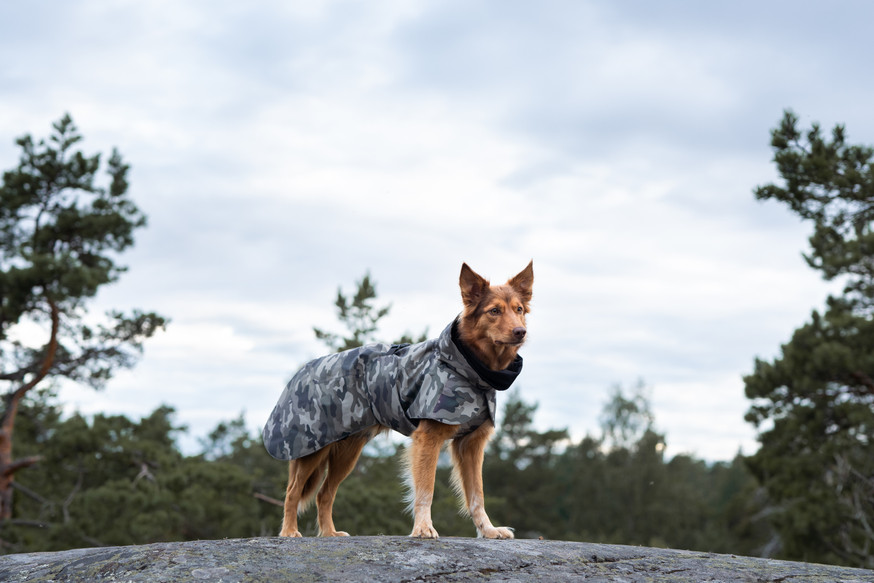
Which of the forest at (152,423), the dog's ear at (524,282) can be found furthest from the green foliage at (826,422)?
the dog's ear at (524,282)

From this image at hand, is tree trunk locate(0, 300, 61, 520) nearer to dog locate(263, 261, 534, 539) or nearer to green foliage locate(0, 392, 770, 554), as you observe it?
green foliage locate(0, 392, 770, 554)

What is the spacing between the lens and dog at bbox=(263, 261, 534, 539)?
7707mm

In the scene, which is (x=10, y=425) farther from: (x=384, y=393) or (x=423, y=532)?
(x=423, y=532)

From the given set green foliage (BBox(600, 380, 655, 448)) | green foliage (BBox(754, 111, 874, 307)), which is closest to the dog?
green foliage (BBox(754, 111, 874, 307))

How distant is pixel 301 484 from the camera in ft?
29.1

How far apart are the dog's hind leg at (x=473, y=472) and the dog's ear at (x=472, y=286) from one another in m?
1.19

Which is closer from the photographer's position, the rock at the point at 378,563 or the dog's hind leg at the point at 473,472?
the rock at the point at 378,563

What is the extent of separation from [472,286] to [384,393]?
4.21 ft

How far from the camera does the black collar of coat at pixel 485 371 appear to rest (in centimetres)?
772

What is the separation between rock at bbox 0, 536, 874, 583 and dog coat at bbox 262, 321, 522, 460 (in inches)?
45.3

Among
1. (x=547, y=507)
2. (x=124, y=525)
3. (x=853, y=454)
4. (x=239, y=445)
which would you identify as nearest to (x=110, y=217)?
(x=124, y=525)

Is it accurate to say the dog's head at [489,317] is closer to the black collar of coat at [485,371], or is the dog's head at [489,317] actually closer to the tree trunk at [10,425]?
the black collar of coat at [485,371]

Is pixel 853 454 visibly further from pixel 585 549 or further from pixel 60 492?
pixel 60 492

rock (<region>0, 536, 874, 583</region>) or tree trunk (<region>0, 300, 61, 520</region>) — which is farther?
tree trunk (<region>0, 300, 61, 520</region>)
